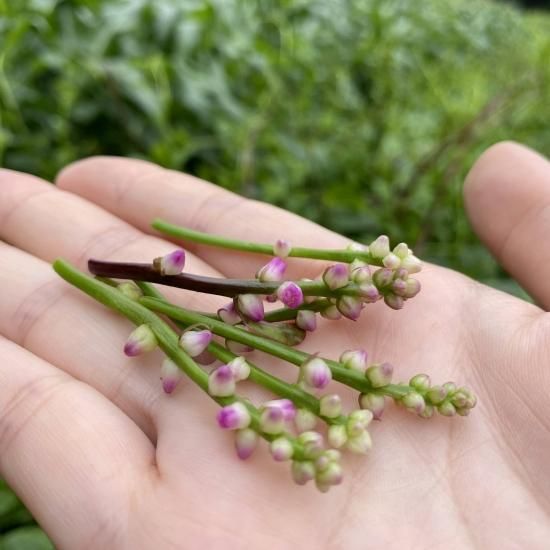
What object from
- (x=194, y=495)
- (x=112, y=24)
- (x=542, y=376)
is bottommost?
(x=194, y=495)

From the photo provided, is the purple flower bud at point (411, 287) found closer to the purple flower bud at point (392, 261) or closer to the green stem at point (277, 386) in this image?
the purple flower bud at point (392, 261)

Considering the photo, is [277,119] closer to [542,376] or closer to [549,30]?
[542,376]

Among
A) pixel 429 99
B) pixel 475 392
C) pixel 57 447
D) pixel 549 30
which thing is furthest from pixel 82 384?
pixel 549 30

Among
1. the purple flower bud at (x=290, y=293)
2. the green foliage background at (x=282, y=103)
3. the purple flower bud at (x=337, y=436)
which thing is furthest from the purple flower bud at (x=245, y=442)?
the green foliage background at (x=282, y=103)

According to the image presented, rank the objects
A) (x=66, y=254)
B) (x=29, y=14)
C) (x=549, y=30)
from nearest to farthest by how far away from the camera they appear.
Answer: (x=66, y=254)
(x=29, y=14)
(x=549, y=30)

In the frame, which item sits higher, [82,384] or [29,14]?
[29,14]
